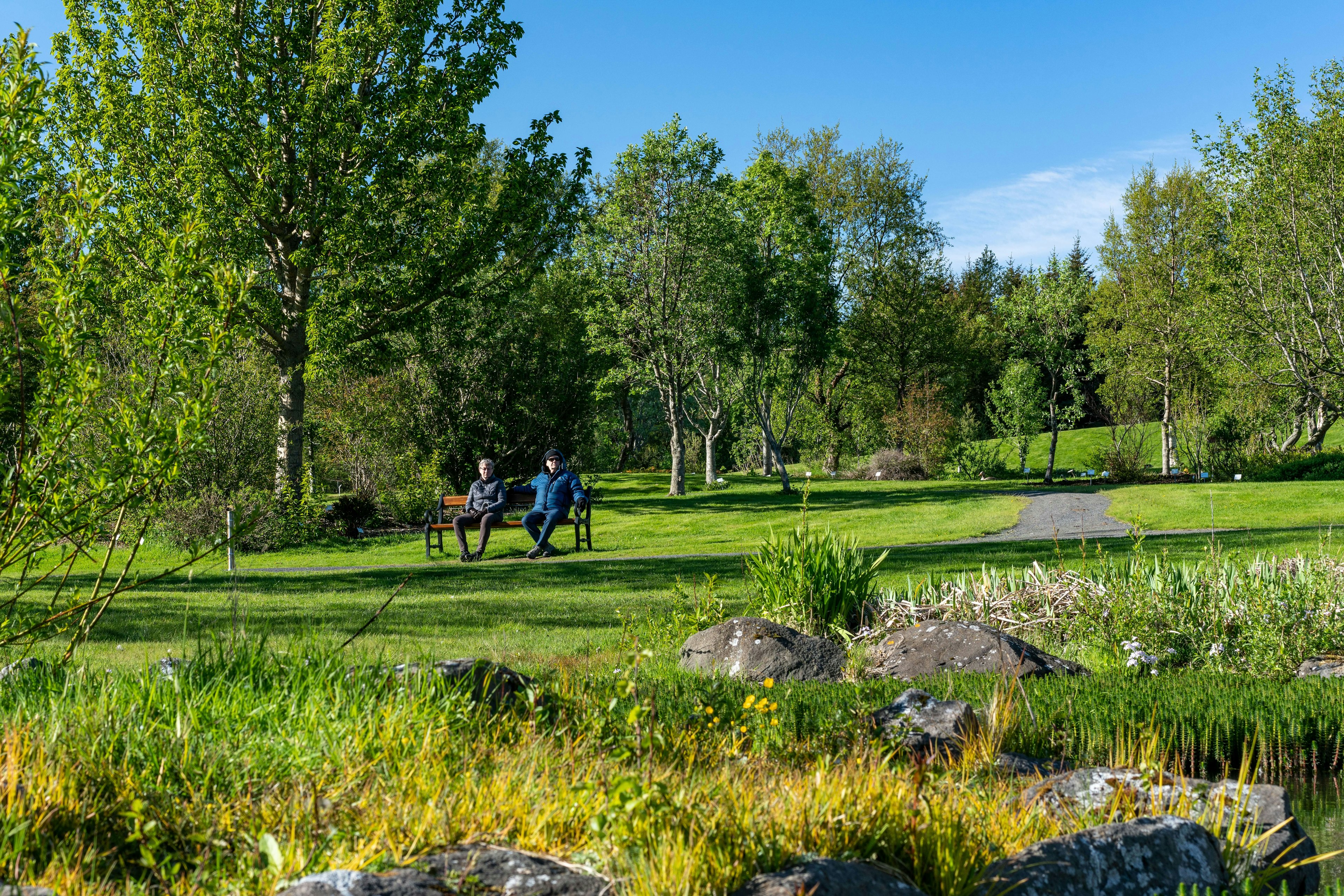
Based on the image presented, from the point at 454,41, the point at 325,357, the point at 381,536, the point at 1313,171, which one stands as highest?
the point at 454,41

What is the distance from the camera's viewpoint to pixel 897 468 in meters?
33.0

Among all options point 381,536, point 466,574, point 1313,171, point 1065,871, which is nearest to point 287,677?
point 1065,871

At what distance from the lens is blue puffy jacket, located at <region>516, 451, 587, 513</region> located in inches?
569

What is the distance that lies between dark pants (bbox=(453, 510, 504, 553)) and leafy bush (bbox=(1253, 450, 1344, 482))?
70.2 feet

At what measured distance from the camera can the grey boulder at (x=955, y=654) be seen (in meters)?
5.88

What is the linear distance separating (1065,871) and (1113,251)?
125 feet

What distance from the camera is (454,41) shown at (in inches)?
682

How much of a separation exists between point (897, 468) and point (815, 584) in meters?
26.7

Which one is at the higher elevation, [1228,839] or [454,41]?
[454,41]

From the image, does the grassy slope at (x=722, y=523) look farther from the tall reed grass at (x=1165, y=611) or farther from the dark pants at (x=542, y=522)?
the tall reed grass at (x=1165, y=611)

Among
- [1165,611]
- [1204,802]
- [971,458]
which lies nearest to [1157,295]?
[971,458]

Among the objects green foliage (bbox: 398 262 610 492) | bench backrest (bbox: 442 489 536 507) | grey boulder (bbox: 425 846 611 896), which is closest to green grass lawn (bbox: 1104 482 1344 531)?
bench backrest (bbox: 442 489 536 507)

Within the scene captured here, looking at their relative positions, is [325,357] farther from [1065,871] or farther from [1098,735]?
[1065,871]

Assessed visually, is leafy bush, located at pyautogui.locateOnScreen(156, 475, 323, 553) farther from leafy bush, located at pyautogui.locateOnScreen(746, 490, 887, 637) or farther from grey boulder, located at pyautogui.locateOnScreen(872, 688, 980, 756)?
grey boulder, located at pyautogui.locateOnScreen(872, 688, 980, 756)
